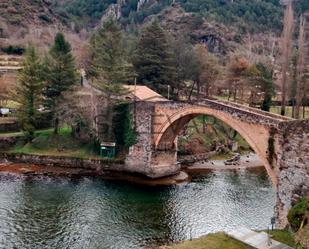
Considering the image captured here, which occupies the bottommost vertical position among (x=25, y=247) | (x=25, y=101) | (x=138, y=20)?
(x=25, y=247)

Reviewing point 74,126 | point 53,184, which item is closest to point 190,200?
point 53,184

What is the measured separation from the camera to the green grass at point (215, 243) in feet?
71.4

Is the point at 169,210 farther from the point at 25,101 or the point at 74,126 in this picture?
the point at 25,101

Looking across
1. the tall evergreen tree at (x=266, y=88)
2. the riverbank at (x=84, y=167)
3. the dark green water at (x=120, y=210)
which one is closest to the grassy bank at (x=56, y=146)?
the riverbank at (x=84, y=167)

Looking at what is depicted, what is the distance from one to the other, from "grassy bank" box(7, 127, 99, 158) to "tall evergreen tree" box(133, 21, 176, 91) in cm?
1255

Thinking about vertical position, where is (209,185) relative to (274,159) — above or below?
below

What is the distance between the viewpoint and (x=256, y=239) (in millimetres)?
22078

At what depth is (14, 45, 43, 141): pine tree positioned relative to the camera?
46.9 meters

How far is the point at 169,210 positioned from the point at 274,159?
30.3ft

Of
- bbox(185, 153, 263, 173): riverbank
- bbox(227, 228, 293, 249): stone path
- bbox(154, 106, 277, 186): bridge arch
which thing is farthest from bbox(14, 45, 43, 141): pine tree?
bbox(227, 228, 293, 249): stone path

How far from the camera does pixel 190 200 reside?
3538 cm

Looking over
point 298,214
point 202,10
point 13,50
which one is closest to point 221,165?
point 298,214

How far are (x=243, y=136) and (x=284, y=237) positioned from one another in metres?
10.5

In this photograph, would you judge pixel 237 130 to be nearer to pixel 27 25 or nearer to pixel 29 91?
pixel 29 91
